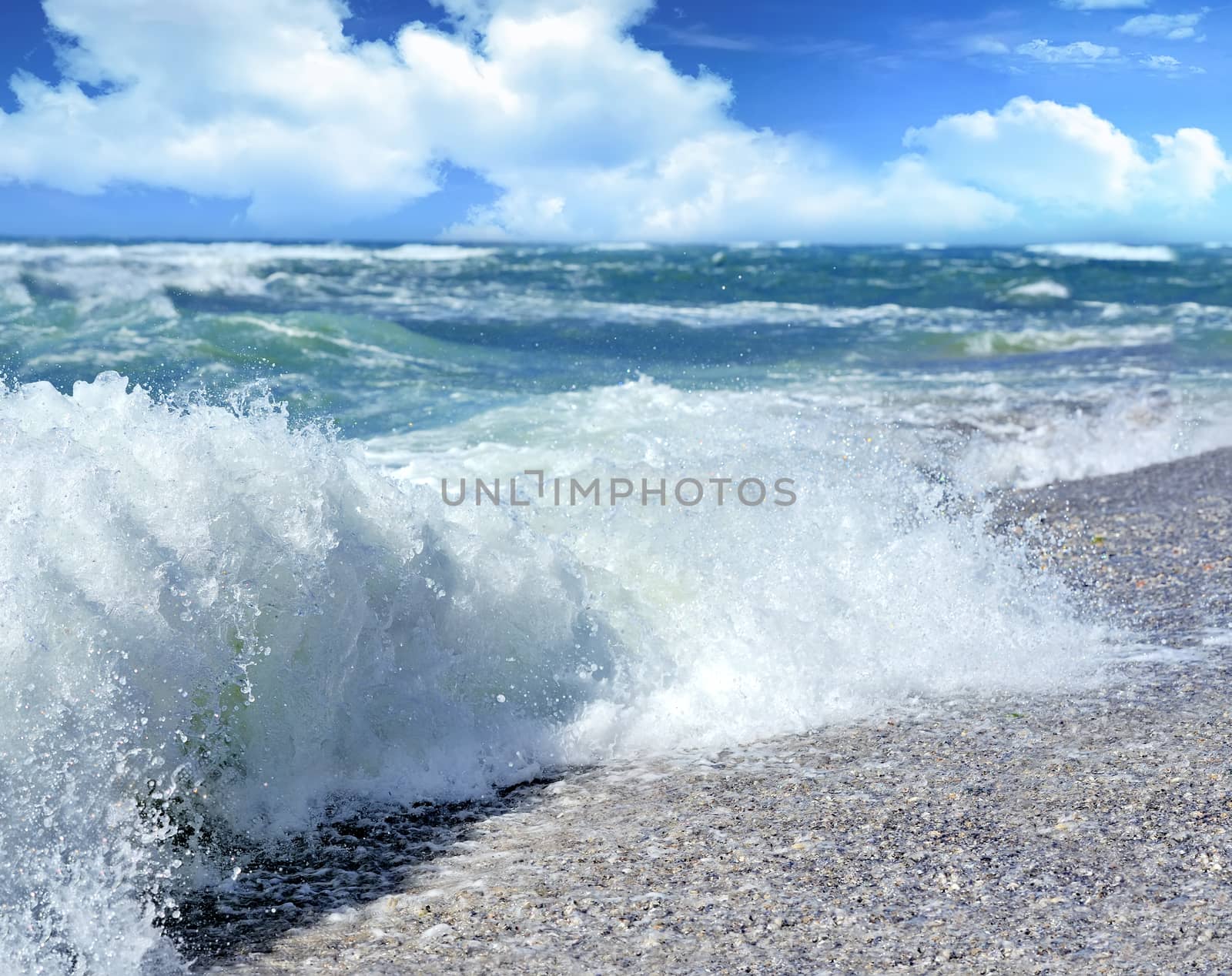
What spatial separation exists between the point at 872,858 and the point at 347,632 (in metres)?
1.85

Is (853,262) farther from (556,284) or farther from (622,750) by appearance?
(622,750)

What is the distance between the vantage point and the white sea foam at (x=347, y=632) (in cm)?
308

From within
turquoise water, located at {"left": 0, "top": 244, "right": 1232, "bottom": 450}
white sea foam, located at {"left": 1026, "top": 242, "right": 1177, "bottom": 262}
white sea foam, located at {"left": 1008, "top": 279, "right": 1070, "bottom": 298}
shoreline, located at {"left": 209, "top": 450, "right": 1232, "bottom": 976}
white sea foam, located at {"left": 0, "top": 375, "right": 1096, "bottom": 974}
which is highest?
white sea foam, located at {"left": 1026, "top": 242, "right": 1177, "bottom": 262}

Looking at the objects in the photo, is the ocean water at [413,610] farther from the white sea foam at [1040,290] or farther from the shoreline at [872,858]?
the white sea foam at [1040,290]

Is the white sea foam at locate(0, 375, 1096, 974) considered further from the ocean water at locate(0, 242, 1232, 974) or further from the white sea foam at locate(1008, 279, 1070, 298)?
the white sea foam at locate(1008, 279, 1070, 298)

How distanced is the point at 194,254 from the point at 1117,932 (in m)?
39.7

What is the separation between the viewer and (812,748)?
3.95 metres

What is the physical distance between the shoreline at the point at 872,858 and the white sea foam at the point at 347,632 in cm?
35

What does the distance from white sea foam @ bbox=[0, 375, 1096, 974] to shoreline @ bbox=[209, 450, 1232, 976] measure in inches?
13.8

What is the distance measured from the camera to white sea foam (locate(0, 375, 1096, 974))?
3.08m

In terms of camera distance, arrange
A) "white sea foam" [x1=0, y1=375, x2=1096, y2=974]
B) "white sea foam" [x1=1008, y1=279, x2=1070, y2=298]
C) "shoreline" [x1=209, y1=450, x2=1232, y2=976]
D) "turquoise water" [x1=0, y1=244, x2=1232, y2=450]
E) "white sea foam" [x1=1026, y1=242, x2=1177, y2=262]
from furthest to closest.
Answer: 1. "white sea foam" [x1=1026, y1=242, x2=1177, y2=262]
2. "white sea foam" [x1=1008, y1=279, x2=1070, y2=298]
3. "turquoise water" [x1=0, y1=244, x2=1232, y2=450]
4. "white sea foam" [x1=0, y1=375, x2=1096, y2=974]
5. "shoreline" [x1=209, y1=450, x2=1232, y2=976]

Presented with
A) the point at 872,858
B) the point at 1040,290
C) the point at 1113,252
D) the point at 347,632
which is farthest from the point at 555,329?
the point at 1113,252

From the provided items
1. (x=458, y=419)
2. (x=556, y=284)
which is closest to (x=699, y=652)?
(x=458, y=419)

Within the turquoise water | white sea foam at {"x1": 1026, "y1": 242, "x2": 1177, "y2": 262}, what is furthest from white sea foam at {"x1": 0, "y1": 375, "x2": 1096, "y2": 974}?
white sea foam at {"x1": 1026, "y1": 242, "x2": 1177, "y2": 262}
